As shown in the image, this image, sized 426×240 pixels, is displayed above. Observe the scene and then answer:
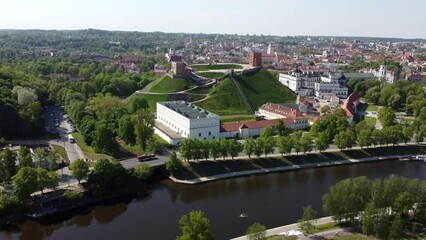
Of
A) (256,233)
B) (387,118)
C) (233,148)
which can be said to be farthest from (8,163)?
(387,118)

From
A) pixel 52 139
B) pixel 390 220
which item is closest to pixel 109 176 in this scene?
pixel 52 139

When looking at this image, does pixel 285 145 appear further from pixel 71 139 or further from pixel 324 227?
pixel 71 139

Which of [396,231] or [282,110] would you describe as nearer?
[396,231]

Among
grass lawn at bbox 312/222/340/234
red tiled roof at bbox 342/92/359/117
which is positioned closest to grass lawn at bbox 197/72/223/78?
red tiled roof at bbox 342/92/359/117

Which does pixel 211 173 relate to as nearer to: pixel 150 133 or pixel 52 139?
pixel 150 133

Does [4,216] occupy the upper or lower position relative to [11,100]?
lower

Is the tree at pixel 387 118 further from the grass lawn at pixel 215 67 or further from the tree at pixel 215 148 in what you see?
the grass lawn at pixel 215 67
